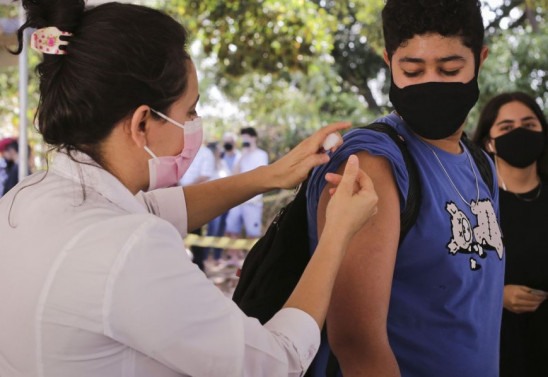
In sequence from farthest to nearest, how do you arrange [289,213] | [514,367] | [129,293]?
[514,367] → [289,213] → [129,293]

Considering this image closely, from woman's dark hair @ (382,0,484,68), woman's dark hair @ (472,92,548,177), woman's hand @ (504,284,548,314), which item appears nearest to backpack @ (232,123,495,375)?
A: woman's dark hair @ (382,0,484,68)

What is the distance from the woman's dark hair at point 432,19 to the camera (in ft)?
6.20

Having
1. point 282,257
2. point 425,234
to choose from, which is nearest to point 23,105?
point 282,257

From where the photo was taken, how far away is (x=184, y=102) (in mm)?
1518

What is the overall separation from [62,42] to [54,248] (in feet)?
1.39

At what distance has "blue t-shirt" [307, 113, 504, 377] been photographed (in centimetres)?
173

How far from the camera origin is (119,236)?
4.12ft

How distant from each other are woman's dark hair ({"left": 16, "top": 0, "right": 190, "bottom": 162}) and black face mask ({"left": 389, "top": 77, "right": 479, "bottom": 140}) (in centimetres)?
66

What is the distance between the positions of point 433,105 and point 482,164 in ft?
1.21

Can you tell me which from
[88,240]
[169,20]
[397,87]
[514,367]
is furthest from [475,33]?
[514,367]

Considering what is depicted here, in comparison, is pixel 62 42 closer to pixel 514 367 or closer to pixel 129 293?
pixel 129 293

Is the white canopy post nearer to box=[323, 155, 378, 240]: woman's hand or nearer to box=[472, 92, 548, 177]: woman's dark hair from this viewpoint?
box=[472, 92, 548, 177]: woman's dark hair

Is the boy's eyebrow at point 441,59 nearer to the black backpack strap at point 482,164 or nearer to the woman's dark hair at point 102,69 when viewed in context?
the black backpack strap at point 482,164

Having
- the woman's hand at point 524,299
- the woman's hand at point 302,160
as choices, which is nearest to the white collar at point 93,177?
the woman's hand at point 302,160
